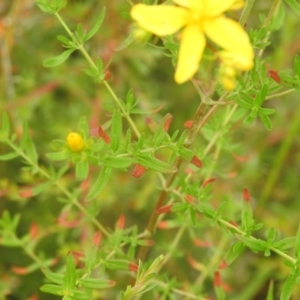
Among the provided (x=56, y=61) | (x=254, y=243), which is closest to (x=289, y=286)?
(x=254, y=243)

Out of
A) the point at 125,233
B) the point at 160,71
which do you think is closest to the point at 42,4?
the point at 125,233

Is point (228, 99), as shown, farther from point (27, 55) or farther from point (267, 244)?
point (27, 55)

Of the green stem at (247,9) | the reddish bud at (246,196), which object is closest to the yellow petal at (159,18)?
the green stem at (247,9)

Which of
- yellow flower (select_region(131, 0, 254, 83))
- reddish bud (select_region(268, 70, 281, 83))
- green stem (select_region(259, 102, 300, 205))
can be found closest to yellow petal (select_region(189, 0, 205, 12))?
yellow flower (select_region(131, 0, 254, 83))

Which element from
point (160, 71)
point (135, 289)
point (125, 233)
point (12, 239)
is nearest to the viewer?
point (135, 289)

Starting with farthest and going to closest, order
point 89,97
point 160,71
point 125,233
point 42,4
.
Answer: point 160,71
point 89,97
point 125,233
point 42,4

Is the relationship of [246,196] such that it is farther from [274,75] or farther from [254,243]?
[274,75]

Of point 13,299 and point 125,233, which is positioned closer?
point 125,233
